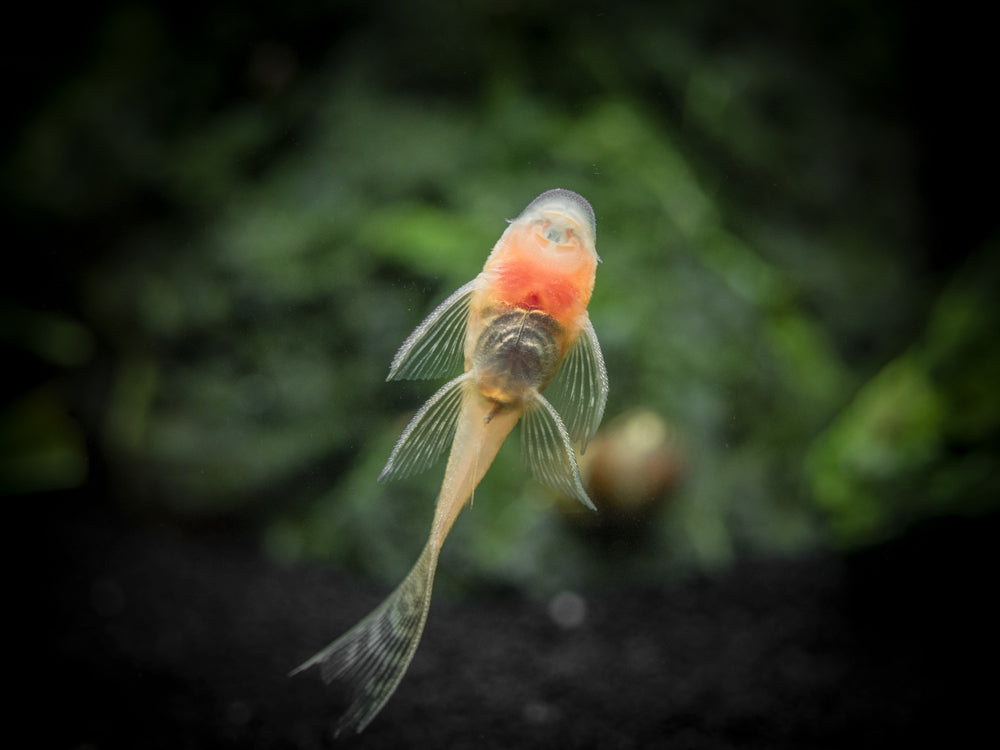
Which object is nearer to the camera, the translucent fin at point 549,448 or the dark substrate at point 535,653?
the translucent fin at point 549,448

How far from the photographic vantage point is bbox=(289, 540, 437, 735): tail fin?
182cm

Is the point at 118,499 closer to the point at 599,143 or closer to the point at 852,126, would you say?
the point at 599,143

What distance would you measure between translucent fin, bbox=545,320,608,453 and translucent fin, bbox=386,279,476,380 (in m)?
0.35

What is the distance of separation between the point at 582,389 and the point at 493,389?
0.32 m

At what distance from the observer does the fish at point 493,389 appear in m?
1.85

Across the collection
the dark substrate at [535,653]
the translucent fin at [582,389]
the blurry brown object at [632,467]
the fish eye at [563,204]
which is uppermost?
the fish eye at [563,204]

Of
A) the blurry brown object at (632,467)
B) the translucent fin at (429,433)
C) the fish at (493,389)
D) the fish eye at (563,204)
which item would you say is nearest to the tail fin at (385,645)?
the fish at (493,389)

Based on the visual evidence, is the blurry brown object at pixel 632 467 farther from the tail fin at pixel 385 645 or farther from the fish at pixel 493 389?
the tail fin at pixel 385 645

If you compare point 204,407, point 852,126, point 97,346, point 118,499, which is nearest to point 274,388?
point 204,407

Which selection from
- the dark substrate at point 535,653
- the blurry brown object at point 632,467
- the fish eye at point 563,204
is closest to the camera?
the fish eye at point 563,204

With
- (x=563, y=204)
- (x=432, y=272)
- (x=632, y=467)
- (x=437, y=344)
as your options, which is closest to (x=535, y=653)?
(x=632, y=467)

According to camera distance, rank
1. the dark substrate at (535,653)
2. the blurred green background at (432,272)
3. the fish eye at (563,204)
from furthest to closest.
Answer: the blurred green background at (432,272), the dark substrate at (535,653), the fish eye at (563,204)

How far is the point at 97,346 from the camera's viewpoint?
3943 mm

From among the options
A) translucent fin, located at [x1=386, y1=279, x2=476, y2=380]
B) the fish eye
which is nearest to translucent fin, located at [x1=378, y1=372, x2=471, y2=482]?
translucent fin, located at [x1=386, y1=279, x2=476, y2=380]
